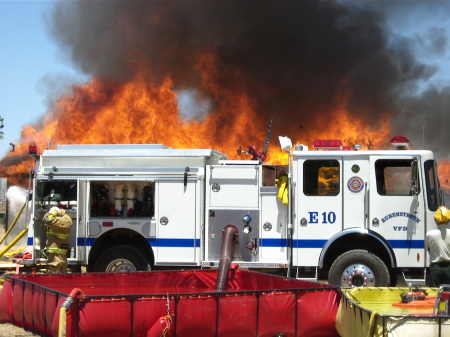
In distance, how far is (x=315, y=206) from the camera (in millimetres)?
12156

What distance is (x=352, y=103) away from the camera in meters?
25.6

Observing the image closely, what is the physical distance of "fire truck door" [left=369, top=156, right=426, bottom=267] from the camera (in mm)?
11820

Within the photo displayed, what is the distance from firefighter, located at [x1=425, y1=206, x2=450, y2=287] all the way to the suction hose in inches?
130

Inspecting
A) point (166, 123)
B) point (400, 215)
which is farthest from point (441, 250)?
point (166, 123)

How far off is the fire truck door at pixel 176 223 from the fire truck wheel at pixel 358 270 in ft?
7.79

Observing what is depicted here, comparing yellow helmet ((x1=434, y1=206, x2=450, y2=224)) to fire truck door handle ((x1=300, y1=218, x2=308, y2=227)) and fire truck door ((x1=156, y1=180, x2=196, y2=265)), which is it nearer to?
fire truck door handle ((x1=300, y1=218, x2=308, y2=227))

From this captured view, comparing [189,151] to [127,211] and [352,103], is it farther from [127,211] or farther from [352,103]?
[352,103]

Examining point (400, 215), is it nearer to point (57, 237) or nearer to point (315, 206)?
point (315, 206)

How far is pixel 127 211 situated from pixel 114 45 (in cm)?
1531

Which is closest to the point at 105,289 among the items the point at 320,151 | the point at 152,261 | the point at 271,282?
the point at 152,261

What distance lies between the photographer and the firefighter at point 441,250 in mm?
9859

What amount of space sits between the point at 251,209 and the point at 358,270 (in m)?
A: 2.01

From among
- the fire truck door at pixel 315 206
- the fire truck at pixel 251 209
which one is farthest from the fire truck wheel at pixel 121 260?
the fire truck door at pixel 315 206

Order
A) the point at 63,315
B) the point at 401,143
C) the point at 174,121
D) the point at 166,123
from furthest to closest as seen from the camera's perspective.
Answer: the point at 166,123 < the point at 174,121 < the point at 401,143 < the point at 63,315
